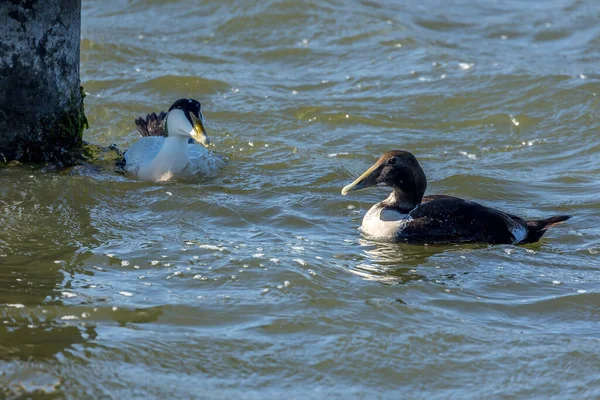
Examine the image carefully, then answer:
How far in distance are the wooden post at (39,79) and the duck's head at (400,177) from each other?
8.99ft

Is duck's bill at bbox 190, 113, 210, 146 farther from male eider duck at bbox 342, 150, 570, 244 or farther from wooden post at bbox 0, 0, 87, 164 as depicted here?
male eider duck at bbox 342, 150, 570, 244

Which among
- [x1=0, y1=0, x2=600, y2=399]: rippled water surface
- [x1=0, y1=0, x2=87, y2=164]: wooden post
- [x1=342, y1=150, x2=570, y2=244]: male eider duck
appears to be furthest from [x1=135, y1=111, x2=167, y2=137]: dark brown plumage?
[x1=342, y1=150, x2=570, y2=244]: male eider duck

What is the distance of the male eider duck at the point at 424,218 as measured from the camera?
24.3ft

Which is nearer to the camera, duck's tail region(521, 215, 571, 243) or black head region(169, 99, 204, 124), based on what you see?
duck's tail region(521, 215, 571, 243)

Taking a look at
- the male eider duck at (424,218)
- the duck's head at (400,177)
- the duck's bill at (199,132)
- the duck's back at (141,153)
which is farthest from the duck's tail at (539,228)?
the duck's back at (141,153)

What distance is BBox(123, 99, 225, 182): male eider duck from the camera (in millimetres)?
8820

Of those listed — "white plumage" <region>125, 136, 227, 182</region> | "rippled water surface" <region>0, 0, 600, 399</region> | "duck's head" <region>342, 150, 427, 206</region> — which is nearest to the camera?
"rippled water surface" <region>0, 0, 600, 399</region>

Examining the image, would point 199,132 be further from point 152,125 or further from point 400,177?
point 400,177

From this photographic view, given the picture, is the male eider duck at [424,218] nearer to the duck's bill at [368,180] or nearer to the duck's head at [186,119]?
the duck's bill at [368,180]

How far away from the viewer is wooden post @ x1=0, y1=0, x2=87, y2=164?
8.08 m

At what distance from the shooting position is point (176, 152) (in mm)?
8953

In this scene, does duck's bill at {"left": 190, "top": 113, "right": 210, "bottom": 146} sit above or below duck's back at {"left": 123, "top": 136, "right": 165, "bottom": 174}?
above

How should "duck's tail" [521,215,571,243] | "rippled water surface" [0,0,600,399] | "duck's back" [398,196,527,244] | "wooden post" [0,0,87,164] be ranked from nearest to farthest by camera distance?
"rippled water surface" [0,0,600,399], "duck's back" [398,196,527,244], "duck's tail" [521,215,571,243], "wooden post" [0,0,87,164]

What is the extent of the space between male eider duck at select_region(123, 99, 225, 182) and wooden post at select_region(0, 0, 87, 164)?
63 centimetres
